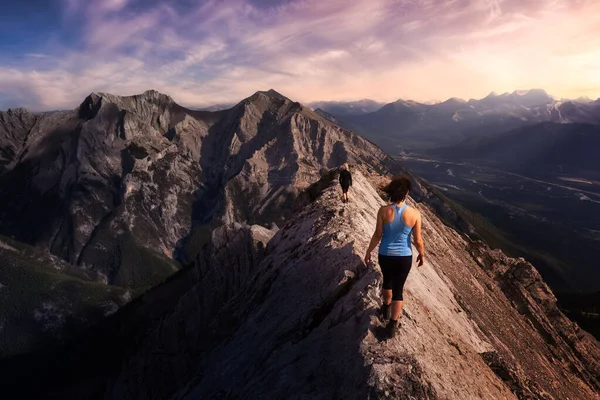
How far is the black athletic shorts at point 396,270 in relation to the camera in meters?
14.2

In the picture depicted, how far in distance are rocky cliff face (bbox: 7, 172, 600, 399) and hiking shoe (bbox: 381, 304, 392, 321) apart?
51 cm

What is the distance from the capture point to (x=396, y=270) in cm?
1428

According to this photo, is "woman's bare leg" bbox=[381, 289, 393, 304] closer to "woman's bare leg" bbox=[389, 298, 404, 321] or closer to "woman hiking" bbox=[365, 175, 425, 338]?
"woman hiking" bbox=[365, 175, 425, 338]

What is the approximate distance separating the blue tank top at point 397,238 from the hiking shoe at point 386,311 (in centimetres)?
266

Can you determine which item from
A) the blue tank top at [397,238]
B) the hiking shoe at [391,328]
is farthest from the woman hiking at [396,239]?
the hiking shoe at [391,328]

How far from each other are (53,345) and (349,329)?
22400 centimetres

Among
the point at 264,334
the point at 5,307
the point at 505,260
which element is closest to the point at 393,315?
the point at 264,334

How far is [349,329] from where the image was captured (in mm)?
16625

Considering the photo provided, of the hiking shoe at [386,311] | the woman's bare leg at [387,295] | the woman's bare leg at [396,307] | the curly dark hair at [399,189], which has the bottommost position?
the hiking shoe at [386,311]

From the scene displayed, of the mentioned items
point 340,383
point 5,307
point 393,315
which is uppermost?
point 393,315

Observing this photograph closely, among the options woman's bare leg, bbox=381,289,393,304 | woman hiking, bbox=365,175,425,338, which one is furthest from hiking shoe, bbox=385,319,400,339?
woman's bare leg, bbox=381,289,393,304

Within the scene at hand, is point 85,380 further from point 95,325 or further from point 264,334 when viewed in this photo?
point 264,334

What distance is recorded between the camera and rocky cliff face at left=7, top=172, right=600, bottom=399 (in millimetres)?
15484

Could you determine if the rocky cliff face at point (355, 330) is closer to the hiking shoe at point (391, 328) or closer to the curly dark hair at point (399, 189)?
the hiking shoe at point (391, 328)
